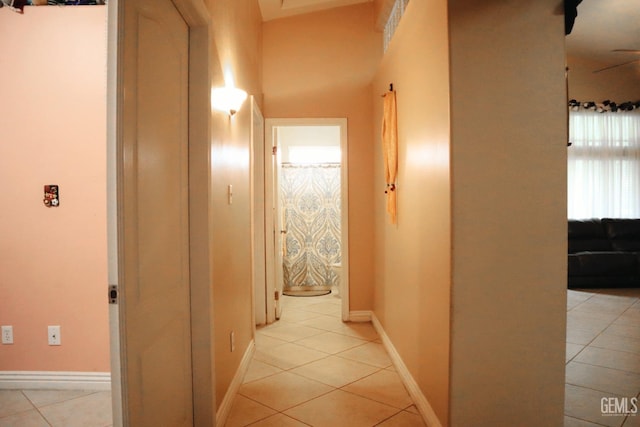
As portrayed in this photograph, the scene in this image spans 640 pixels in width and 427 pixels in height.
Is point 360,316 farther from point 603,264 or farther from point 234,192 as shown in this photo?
point 603,264

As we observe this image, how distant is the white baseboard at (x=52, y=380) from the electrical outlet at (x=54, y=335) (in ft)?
0.65

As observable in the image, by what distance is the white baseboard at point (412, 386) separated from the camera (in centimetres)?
216

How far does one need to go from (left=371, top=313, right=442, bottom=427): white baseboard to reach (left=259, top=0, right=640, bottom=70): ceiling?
3.19 metres

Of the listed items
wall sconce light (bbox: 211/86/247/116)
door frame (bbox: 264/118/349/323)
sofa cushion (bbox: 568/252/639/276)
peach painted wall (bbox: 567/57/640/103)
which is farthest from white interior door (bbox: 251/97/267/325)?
peach painted wall (bbox: 567/57/640/103)

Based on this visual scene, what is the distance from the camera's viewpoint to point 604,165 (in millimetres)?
6594

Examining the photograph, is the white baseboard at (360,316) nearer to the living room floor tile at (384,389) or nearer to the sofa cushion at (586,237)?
the living room floor tile at (384,389)

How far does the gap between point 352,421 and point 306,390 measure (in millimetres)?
474

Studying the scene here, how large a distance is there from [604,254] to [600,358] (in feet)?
10.8

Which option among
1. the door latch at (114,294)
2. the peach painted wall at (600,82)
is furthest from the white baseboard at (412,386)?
the peach painted wall at (600,82)

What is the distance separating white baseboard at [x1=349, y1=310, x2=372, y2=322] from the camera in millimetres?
4234

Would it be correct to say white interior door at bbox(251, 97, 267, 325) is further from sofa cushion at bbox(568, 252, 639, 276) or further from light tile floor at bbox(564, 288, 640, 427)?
sofa cushion at bbox(568, 252, 639, 276)

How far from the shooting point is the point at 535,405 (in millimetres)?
1900

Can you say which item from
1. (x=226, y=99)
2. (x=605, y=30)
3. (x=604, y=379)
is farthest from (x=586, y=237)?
(x=226, y=99)

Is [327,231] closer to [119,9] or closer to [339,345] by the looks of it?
[339,345]
